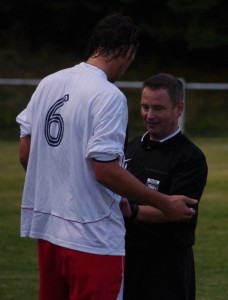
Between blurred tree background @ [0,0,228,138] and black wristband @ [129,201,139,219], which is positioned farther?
blurred tree background @ [0,0,228,138]

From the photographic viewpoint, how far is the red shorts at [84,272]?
4418 mm

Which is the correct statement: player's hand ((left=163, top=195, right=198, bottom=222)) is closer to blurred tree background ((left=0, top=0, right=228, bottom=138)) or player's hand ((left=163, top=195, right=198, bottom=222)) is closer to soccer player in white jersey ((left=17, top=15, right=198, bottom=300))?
soccer player in white jersey ((left=17, top=15, right=198, bottom=300))

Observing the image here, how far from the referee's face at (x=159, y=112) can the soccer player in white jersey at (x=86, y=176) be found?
483 millimetres

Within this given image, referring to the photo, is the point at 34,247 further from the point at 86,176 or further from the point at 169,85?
the point at 86,176

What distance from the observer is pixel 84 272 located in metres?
4.42

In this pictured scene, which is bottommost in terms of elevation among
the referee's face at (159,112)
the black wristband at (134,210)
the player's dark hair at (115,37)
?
the black wristband at (134,210)

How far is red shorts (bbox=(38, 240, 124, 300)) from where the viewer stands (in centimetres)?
442

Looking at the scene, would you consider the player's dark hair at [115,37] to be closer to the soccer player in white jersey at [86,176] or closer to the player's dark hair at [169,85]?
the soccer player in white jersey at [86,176]

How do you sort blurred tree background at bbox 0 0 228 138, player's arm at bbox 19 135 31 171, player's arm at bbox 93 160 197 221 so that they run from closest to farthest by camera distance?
player's arm at bbox 93 160 197 221 → player's arm at bbox 19 135 31 171 → blurred tree background at bbox 0 0 228 138

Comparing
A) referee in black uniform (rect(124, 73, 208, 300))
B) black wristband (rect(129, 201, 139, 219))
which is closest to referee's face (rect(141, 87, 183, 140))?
referee in black uniform (rect(124, 73, 208, 300))

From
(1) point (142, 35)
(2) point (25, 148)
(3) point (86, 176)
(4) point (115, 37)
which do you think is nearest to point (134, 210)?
(3) point (86, 176)

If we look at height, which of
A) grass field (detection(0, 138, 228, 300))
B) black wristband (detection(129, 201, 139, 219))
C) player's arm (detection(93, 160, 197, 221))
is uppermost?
player's arm (detection(93, 160, 197, 221))

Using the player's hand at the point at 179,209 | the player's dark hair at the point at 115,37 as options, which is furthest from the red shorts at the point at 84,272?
the player's dark hair at the point at 115,37

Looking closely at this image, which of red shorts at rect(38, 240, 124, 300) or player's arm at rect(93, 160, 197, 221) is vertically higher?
player's arm at rect(93, 160, 197, 221)
